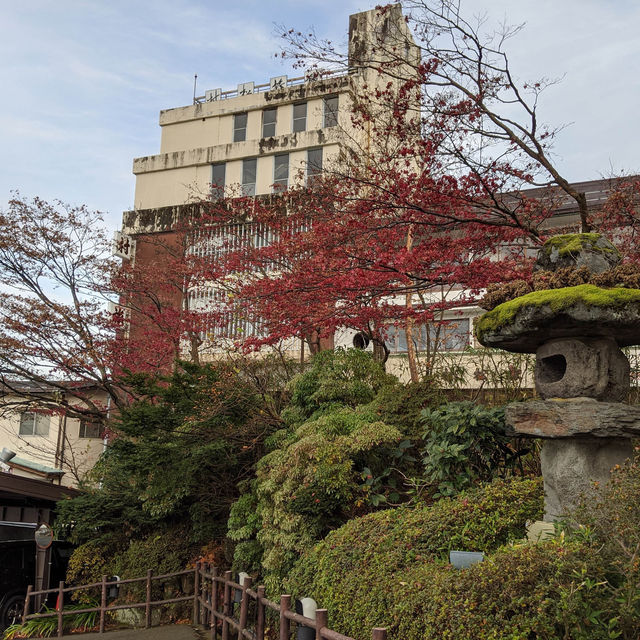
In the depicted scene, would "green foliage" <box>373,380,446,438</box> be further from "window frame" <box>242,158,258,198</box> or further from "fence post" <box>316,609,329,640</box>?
"window frame" <box>242,158,258,198</box>

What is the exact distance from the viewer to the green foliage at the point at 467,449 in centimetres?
836

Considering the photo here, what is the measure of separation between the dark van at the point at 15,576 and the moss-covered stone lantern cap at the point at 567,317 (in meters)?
11.8

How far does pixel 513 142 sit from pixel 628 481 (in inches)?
207

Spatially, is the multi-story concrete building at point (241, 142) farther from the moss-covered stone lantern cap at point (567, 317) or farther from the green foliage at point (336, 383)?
the moss-covered stone lantern cap at point (567, 317)

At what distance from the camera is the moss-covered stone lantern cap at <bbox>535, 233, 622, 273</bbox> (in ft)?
23.6

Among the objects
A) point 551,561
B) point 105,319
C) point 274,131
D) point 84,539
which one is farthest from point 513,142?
point 274,131

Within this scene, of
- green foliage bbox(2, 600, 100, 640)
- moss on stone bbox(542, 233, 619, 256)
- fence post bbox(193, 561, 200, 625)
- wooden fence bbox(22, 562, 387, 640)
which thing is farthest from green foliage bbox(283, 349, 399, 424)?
green foliage bbox(2, 600, 100, 640)

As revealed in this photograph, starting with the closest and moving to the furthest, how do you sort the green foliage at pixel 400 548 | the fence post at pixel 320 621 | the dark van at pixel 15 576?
the fence post at pixel 320 621
the green foliage at pixel 400 548
the dark van at pixel 15 576

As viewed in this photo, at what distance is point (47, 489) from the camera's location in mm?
14984

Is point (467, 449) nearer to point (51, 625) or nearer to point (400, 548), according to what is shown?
point (400, 548)

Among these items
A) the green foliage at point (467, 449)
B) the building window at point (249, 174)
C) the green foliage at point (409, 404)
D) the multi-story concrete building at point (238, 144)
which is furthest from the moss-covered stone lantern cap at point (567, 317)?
the building window at point (249, 174)

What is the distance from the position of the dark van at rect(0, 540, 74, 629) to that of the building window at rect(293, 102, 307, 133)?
17687 millimetres

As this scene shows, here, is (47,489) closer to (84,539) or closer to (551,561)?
(84,539)

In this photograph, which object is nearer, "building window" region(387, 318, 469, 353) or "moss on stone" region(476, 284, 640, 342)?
"moss on stone" region(476, 284, 640, 342)
